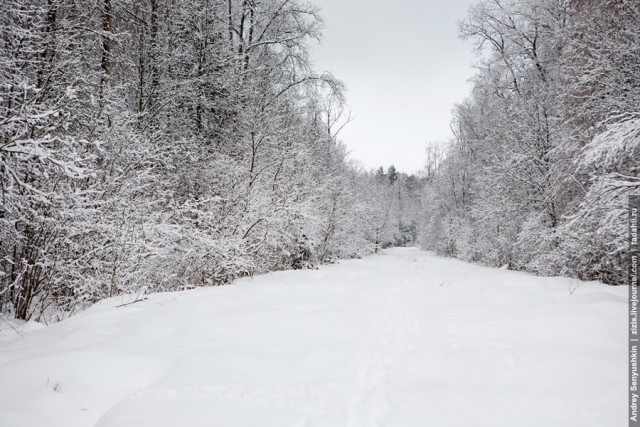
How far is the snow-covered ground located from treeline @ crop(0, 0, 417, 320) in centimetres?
133

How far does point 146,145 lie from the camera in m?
7.47

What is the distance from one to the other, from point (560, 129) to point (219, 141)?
1092cm

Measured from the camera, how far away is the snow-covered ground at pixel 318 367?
224 centimetres

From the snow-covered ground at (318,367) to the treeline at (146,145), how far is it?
4.37ft

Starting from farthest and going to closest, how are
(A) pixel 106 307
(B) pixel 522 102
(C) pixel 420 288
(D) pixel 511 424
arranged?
1. (B) pixel 522 102
2. (C) pixel 420 288
3. (A) pixel 106 307
4. (D) pixel 511 424

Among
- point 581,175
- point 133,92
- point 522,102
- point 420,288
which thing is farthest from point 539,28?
point 133,92

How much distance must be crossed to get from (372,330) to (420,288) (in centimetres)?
382

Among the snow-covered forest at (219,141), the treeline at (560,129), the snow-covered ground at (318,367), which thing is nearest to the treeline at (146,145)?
the snow-covered forest at (219,141)

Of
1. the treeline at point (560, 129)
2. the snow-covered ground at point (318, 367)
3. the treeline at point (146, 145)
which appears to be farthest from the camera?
the treeline at point (560, 129)

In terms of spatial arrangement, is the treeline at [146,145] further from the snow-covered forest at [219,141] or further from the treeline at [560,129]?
the treeline at [560,129]

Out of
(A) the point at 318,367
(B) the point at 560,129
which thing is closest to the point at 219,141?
(A) the point at 318,367

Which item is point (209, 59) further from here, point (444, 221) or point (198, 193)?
point (444, 221)

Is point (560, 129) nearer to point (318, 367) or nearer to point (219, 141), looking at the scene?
point (318, 367)

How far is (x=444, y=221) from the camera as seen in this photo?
27750mm
